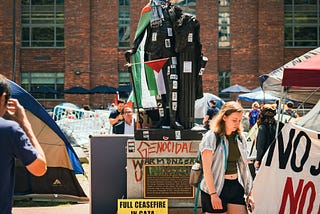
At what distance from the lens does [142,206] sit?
25.1 feet

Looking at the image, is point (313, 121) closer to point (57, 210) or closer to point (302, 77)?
point (302, 77)

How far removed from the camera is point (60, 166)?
387 inches

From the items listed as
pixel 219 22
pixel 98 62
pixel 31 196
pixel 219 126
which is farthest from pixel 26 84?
pixel 219 126

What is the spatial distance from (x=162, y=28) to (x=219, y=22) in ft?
90.9

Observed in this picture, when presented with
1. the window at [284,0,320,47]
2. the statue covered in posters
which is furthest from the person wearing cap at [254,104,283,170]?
the window at [284,0,320,47]

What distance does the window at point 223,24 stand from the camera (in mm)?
35312

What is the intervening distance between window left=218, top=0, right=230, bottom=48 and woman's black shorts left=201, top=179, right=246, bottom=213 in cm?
3023

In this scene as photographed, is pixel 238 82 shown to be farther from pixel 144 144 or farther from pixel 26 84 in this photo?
pixel 144 144

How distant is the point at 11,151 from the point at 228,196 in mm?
2458

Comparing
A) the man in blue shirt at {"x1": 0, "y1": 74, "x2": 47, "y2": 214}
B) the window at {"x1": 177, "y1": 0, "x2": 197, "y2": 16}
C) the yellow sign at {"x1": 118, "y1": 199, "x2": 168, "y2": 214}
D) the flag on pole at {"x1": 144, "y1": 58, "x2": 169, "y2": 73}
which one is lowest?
the yellow sign at {"x1": 118, "y1": 199, "x2": 168, "y2": 214}

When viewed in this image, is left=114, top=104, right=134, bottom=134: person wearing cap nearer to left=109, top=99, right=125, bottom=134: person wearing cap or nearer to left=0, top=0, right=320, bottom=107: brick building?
left=109, top=99, right=125, bottom=134: person wearing cap

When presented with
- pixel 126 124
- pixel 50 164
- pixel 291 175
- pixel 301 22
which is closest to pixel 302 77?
pixel 291 175

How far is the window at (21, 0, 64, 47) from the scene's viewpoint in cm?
3559

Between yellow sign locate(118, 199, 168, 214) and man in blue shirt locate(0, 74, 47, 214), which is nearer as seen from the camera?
man in blue shirt locate(0, 74, 47, 214)
